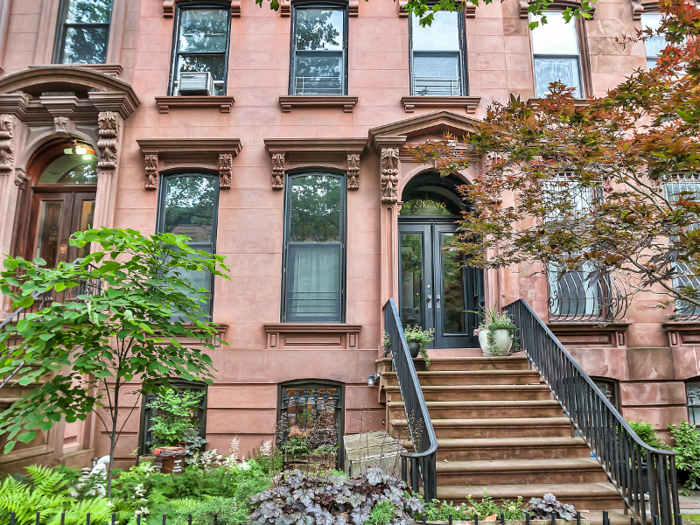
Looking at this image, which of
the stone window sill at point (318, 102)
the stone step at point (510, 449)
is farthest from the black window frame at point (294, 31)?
the stone step at point (510, 449)

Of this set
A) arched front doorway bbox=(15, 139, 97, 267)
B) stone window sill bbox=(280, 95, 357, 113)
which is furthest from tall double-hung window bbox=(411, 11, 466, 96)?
arched front doorway bbox=(15, 139, 97, 267)

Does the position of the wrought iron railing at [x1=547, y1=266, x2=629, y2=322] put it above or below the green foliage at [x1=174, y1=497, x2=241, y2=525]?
above

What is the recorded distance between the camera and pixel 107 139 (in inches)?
370

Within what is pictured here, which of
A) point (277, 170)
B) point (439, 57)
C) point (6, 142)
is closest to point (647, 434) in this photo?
point (277, 170)

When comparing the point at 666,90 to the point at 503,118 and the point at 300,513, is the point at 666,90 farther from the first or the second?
the point at 300,513

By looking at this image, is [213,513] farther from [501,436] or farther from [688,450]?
[688,450]

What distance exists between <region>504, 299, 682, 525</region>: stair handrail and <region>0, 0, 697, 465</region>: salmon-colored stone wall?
1.91 meters

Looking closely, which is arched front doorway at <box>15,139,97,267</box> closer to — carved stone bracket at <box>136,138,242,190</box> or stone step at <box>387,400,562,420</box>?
carved stone bracket at <box>136,138,242,190</box>

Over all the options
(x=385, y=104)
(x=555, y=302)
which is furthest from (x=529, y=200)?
(x=385, y=104)

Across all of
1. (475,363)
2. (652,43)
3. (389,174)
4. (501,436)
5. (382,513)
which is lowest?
(382,513)

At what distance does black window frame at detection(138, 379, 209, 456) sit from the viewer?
8570 millimetres

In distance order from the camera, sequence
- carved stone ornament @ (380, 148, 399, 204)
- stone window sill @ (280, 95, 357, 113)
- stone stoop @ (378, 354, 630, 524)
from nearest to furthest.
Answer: stone stoop @ (378, 354, 630, 524) < carved stone ornament @ (380, 148, 399, 204) < stone window sill @ (280, 95, 357, 113)

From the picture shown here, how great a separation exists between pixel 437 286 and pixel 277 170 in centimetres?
364

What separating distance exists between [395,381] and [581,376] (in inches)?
99.1
